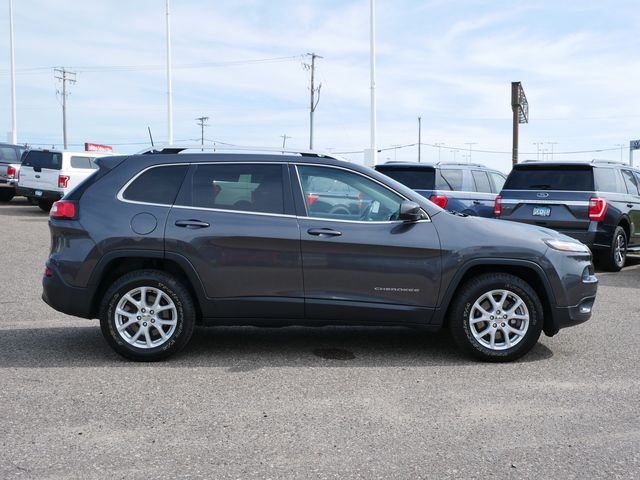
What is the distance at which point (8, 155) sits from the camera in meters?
24.1

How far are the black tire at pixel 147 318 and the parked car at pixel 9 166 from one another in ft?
63.8

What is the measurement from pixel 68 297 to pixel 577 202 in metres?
8.39

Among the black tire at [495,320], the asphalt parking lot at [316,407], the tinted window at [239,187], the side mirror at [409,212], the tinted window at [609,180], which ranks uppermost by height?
the tinted window at [609,180]

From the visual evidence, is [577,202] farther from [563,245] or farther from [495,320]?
[495,320]

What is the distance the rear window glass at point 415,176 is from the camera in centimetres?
1367

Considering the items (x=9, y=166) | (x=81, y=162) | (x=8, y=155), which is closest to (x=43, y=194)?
(x=81, y=162)

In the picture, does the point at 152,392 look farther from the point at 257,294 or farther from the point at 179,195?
the point at 179,195

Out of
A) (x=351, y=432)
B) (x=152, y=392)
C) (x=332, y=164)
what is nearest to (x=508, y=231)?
(x=332, y=164)

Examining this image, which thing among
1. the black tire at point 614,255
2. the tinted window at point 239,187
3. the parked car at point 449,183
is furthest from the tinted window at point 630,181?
the tinted window at point 239,187

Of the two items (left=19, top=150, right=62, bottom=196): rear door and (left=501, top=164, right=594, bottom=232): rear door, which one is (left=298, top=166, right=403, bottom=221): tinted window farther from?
(left=19, top=150, right=62, bottom=196): rear door

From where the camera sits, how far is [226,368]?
5.61 meters

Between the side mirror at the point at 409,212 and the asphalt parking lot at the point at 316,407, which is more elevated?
the side mirror at the point at 409,212

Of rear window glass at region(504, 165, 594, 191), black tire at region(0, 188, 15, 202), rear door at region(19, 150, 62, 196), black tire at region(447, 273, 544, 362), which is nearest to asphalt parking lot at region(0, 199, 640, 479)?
black tire at region(447, 273, 544, 362)

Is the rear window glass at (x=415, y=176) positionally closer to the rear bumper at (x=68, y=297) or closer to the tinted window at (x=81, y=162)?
the rear bumper at (x=68, y=297)
